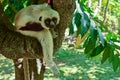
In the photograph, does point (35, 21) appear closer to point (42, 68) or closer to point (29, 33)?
point (29, 33)

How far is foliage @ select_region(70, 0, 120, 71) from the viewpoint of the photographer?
195 cm

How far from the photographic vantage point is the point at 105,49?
2.11m

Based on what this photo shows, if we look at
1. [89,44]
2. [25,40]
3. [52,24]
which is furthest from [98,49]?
[25,40]

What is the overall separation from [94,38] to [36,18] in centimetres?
39

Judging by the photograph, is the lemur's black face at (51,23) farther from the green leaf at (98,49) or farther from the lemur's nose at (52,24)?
the green leaf at (98,49)

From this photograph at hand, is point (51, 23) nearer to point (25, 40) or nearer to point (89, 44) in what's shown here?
point (25, 40)

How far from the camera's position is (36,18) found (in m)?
1.99

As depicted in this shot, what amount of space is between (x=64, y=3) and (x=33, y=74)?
80cm

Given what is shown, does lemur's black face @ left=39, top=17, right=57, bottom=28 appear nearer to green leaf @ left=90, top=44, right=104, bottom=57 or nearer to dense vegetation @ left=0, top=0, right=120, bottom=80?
dense vegetation @ left=0, top=0, right=120, bottom=80

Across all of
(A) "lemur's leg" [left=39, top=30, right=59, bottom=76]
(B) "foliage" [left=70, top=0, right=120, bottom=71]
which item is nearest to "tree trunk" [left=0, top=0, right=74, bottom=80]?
(A) "lemur's leg" [left=39, top=30, right=59, bottom=76]

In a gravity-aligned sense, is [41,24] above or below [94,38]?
above

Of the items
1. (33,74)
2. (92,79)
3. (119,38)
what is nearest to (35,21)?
(33,74)

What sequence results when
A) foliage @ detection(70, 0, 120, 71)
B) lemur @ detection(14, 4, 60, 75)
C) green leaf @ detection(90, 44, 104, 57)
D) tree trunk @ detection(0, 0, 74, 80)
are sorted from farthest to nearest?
1. green leaf @ detection(90, 44, 104, 57)
2. foliage @ detection(70, 0, 120, 71)
3. lemur @ detection(14, 4, 60, 75)
4. tree trunk @ detection(0, 0, 74, 80)

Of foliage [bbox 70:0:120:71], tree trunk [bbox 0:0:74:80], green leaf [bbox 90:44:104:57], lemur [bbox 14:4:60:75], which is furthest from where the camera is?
green leaf [bbox 90:44:104:57]
